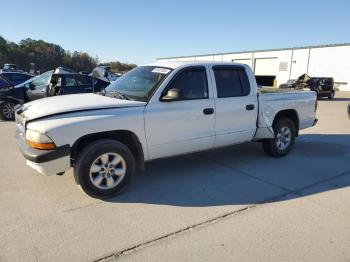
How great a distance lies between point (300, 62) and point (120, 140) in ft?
143

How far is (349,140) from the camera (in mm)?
8586

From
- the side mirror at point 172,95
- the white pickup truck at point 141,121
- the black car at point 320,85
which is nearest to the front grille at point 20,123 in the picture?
the white pickup truck at point 141,121

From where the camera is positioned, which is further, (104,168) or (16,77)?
(16,77)

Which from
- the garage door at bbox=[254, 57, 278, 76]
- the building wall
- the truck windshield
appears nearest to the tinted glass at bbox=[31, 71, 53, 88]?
the truck windshield

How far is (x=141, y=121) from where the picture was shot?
4477 mm

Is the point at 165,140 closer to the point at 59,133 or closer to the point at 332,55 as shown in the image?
the point at 59,133

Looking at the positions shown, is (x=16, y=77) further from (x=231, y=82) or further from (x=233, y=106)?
(x=233, y=106)

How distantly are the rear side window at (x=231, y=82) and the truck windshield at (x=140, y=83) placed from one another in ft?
3.15

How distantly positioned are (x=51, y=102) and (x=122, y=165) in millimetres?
1421

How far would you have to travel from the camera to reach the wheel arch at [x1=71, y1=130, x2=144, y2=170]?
4238mm

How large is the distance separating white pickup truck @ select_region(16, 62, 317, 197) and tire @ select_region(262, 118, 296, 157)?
8.5 inches

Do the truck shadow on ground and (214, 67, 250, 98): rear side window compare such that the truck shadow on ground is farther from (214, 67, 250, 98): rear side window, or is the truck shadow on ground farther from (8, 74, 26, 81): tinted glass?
(8, 74, 26, 81): tinted glass

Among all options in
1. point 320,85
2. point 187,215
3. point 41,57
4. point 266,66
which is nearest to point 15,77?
point 187,215

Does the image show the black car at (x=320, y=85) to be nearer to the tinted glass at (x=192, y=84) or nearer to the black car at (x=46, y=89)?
the black car at (x=46, y=89)
